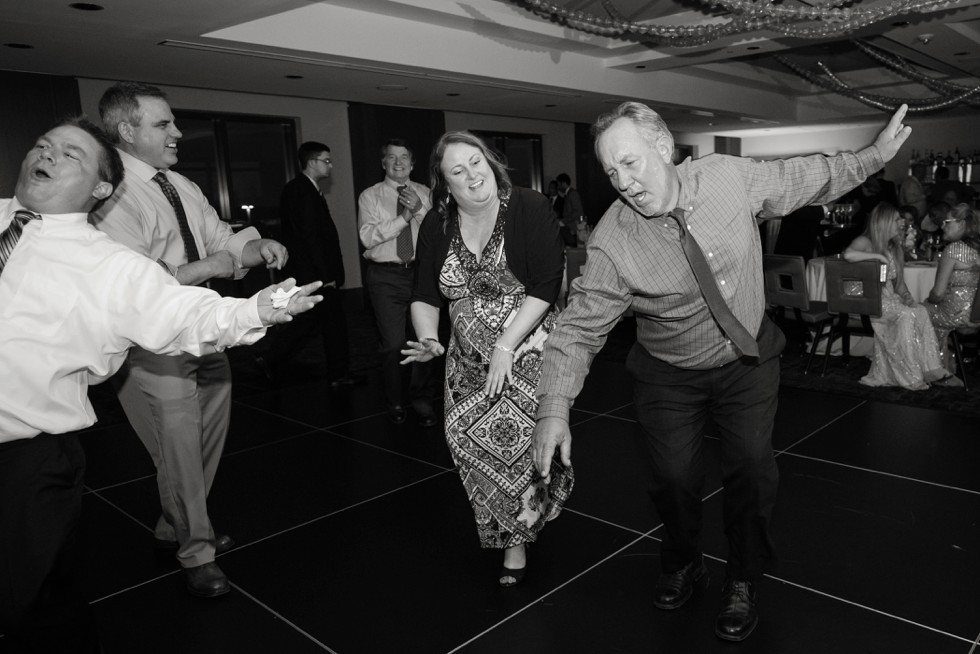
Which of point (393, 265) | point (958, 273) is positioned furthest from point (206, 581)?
point (958, 273)

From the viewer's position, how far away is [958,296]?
16.0ft

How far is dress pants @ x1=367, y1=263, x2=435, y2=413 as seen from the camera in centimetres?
446

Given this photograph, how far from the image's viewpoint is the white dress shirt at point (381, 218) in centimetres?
439

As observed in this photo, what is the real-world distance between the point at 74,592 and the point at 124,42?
612 centimetres

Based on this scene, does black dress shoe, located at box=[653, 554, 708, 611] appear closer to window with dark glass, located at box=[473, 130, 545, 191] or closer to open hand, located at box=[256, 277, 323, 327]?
open hand, located at box=[256, 277, 323, 327]

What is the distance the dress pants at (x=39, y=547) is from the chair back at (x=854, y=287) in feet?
15.1

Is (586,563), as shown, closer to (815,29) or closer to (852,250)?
(852,250)

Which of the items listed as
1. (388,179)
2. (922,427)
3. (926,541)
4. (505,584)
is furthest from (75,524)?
(922,427)

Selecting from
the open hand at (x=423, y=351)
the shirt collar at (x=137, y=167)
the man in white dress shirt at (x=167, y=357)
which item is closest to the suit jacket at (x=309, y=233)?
the man in white dress shirt at (x=167, y=357)

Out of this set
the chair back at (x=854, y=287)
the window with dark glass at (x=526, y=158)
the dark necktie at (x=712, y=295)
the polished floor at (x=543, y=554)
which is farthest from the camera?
the window with dark glass at (x=526, y=158)

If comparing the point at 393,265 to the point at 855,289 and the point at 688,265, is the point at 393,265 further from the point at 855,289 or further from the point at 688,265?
the point at 855,289

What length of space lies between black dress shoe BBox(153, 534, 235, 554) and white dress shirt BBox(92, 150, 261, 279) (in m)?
1.07

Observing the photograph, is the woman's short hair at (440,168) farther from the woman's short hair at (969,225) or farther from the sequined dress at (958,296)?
the woman's short hair at (969,225)

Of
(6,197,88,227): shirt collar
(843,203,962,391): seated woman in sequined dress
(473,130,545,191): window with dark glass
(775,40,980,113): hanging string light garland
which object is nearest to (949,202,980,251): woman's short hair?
(843,203,962,391): seated woman in sequined dress
